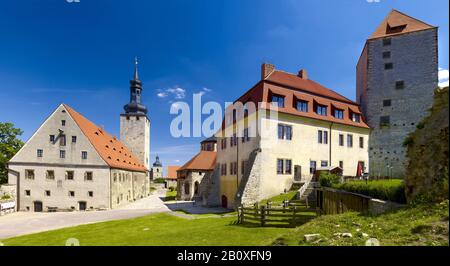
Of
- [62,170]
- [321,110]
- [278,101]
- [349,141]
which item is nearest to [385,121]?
[349,141]

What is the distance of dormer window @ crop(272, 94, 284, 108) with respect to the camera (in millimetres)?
23584

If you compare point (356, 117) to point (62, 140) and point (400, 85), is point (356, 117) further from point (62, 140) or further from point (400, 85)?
point (62, 140)

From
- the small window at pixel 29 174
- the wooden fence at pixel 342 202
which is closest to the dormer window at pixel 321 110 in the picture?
the wooden fence at pixel 342 202

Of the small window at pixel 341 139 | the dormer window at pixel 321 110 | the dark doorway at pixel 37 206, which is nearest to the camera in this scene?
the dormer window at pixel 321 110

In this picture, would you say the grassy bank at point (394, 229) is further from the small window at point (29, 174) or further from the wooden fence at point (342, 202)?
the small window at point (29, 174)

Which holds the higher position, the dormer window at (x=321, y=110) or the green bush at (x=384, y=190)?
the dormer window at (x=321, y=110)

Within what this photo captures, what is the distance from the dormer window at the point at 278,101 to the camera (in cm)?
2358

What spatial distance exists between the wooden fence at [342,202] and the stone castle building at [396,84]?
17162mm

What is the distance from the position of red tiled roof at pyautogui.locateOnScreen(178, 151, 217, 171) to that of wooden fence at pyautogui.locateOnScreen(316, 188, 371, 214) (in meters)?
26.0

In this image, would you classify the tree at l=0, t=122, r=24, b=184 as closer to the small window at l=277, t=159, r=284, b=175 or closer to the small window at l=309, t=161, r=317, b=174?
the small window at l=277, t=159, r=284, b=175

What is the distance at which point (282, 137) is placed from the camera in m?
23.7

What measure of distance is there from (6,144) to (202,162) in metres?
27.8

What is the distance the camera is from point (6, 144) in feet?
110
